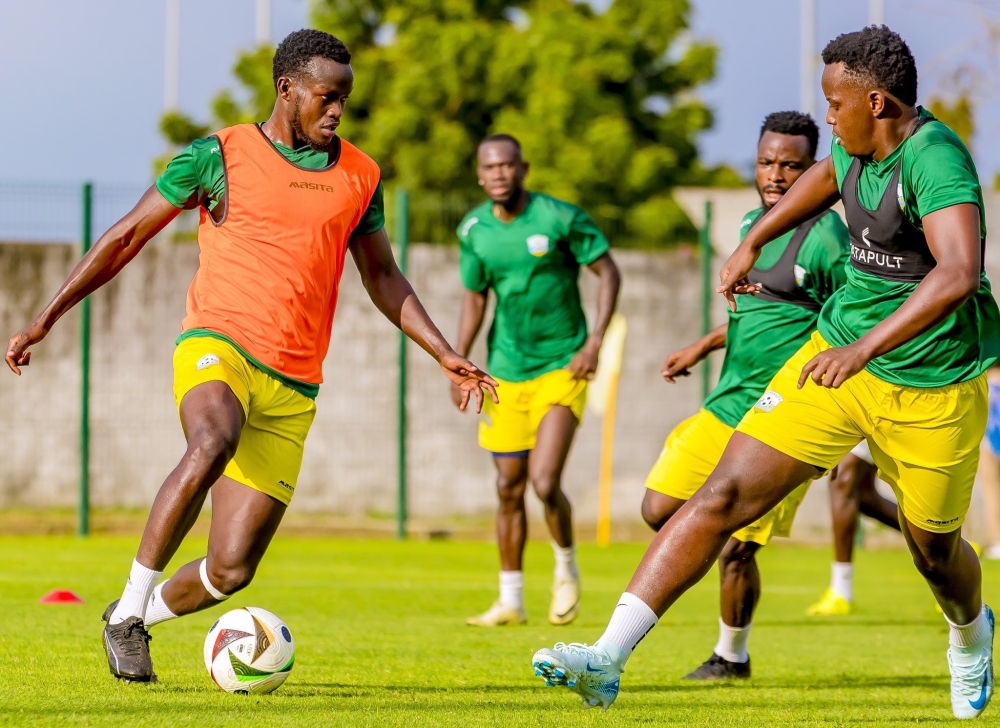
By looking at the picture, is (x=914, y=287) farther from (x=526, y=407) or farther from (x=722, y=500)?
(x=526, y=407)

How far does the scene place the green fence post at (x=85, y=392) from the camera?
14.0 m

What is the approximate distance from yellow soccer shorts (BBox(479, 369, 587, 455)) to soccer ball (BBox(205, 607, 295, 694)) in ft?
12.0

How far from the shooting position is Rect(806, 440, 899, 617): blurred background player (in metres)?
9.34

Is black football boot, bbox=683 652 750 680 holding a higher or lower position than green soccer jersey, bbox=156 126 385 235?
lower

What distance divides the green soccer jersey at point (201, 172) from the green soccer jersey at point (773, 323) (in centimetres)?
226

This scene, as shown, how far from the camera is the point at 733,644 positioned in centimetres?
646

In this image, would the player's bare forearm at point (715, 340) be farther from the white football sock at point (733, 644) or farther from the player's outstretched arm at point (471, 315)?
the player's outstretched arm at point (471, 315)

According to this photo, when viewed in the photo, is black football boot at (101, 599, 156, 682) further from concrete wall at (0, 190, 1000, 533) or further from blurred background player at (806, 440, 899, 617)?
concrete wall at (0, 190, 1000, 533)

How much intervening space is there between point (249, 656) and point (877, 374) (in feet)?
8.26

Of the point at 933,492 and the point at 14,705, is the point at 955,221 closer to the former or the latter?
the point at 933,492

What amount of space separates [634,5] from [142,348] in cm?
2439

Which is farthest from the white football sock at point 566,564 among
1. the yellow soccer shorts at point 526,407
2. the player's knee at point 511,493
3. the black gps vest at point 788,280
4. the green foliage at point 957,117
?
the green foliage at point 957,117

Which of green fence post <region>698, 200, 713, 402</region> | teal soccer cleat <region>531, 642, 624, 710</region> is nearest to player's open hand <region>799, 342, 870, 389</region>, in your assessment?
teal soccer cleat <region>531, 642, 624, 710</region>

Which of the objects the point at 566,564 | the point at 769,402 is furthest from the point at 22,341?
the point at 566,564
